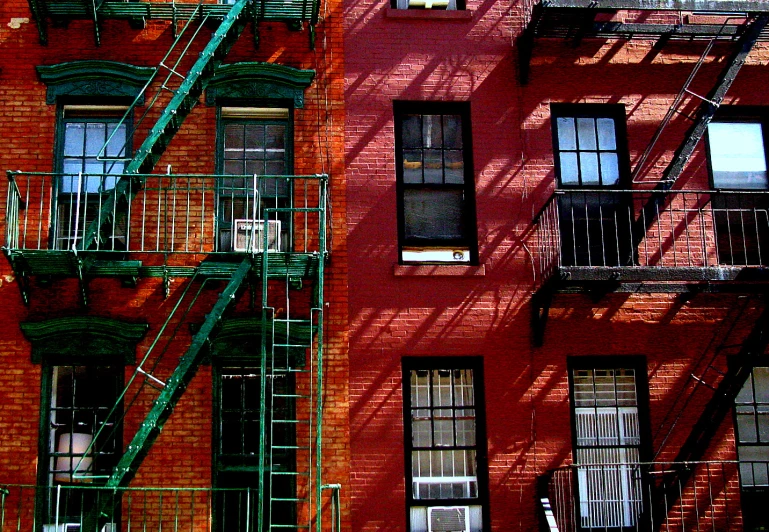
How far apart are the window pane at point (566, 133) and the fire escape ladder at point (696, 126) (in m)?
0.92

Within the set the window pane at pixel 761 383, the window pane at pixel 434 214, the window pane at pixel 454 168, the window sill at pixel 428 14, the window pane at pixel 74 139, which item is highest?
the window sill at pixel 428 14

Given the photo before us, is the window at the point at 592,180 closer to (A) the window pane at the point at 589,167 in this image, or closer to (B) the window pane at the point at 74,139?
(A) the window pane at the point at 589,167

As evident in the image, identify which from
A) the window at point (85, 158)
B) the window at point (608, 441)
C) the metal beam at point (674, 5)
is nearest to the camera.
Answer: the window at point (608, 441)

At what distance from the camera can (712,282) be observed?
1235 centimetres

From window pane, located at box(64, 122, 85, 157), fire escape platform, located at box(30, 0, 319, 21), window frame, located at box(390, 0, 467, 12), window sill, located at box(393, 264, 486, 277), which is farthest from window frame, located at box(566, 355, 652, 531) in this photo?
window pane, located at box(64, 122, 85, 157)

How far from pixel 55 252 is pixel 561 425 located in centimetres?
620

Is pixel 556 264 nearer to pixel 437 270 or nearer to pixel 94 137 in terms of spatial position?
pixel 437 270

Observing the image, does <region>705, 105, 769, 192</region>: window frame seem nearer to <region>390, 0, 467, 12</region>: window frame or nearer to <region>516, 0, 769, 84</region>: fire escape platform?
<region>516, 0, 769, 84</region>: fire escape platform

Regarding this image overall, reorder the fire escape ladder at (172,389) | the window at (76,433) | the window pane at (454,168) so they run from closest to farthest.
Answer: the fire escape ladder at (172,389) → the window at (76,433) → the window pane at (454,168)

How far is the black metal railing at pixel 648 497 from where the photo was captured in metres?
12.1

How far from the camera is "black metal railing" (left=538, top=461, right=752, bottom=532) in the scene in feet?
39.8

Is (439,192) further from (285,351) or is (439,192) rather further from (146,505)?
(146,505)

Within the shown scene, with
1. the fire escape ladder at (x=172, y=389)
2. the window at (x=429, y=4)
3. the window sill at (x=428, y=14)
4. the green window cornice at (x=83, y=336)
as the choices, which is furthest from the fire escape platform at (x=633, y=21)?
the green window cornice at (x=83, y=336)

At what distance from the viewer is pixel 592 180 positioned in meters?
13.4
